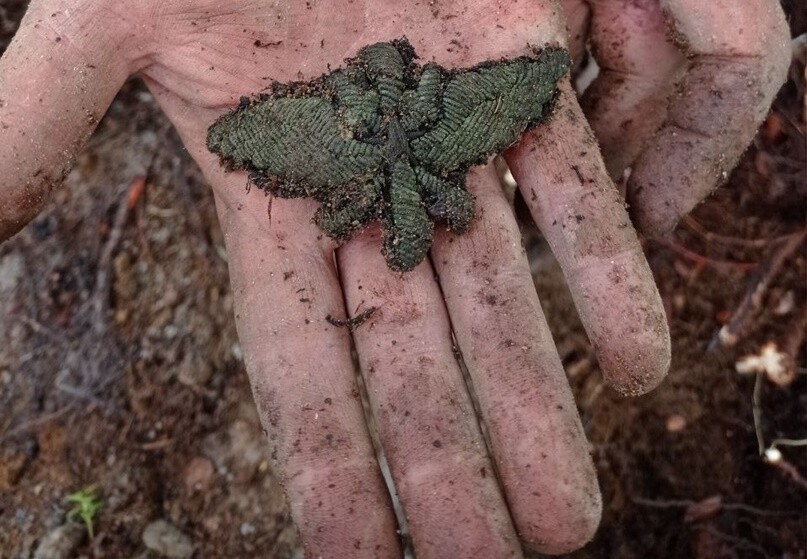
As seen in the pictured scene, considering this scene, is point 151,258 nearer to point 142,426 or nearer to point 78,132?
point 142,426

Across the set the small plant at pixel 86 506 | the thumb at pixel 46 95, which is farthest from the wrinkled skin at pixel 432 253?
the small plant at pixel 86 506

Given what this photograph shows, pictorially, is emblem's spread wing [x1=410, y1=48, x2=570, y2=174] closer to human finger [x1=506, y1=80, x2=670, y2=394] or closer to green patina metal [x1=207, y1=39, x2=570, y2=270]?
green patina metal [x1=207, y1=39, x2=570, y2=270]

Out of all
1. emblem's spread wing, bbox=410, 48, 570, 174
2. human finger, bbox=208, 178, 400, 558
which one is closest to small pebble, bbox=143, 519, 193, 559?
human finger, bbox=208, 178, 400, 558

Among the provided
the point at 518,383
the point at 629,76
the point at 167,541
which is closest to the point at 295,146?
the point at 518,383

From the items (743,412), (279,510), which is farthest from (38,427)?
(743,412)

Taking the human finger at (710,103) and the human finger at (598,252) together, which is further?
the human finger at (710,103)

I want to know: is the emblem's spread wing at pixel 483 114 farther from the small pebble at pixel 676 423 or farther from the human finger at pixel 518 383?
the small pebble at pixel 676 423

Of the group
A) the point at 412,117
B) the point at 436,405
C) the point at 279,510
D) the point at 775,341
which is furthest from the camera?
the point at 775,341
